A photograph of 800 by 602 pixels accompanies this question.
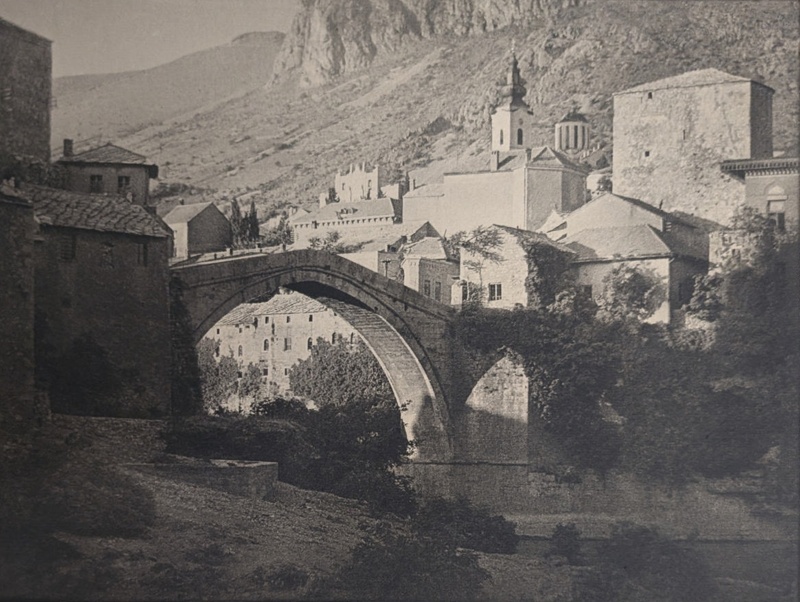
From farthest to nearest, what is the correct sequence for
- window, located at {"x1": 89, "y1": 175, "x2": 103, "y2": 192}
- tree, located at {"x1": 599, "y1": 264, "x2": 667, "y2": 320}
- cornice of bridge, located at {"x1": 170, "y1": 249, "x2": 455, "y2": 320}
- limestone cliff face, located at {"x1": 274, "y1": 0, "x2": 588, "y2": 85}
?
tree, located at {"x1": 599, "y1": 264, "x2": 667, "y2": 320}, limestone cliff face, located at {"x1": 274, "y1": 0, "x2": 588, "y2": 85}, cornice of bridge, located at {"x1": 170, "y1": 249, "x2": 455, "y2": 320}, window, located at {"x1": 89, "y1": 175, "x2": 103, "y2": 192}

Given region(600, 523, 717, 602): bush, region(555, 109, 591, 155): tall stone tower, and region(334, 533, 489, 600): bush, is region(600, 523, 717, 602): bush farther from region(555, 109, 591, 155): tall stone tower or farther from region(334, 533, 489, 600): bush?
region(555, 109, 591, 155): tall stone tower

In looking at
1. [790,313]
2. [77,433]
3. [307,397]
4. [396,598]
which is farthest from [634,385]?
[77,433]

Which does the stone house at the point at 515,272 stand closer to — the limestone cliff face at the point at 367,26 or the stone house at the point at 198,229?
the limestone cliff face at the point at 367,26

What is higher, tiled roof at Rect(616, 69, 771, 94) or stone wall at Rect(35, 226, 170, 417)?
tiled roof at Rect(616, 69, 771, 94)

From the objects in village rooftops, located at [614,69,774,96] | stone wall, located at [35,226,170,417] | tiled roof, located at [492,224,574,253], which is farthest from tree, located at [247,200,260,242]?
village rooftops, located at [614,69,774,96]

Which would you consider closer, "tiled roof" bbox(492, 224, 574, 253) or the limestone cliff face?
the limestone cliff face

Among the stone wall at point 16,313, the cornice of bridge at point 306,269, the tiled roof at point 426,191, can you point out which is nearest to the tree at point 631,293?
the cornice of bridge at point 306,269

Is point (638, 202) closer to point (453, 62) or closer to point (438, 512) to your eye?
point (453, 62)

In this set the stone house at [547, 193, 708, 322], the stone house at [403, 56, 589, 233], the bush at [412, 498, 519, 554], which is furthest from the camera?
the stone house at [403, 56, 589, 233]
